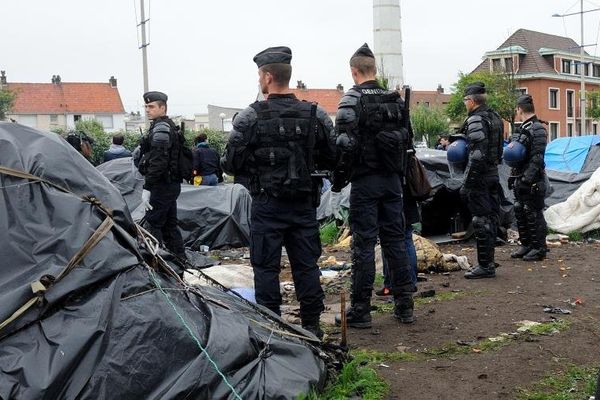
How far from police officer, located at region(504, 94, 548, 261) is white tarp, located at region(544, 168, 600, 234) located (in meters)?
2.46

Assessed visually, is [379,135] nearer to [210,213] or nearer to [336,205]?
[210,213]

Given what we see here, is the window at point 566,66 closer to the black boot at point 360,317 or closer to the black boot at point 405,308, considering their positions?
the black boot at point 405,308

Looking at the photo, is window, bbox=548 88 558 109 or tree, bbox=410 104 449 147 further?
window, bbox=548 88 558 109

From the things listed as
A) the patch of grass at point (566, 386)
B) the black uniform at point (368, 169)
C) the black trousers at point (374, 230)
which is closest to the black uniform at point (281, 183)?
the black uniform at point (368, 169)

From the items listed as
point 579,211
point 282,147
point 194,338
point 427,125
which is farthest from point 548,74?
point 194,338

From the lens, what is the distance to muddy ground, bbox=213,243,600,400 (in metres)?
4.22

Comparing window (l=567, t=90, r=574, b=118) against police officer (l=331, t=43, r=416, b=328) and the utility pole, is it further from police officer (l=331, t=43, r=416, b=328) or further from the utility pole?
police officer (l=331, t=43, r=416, b=328)

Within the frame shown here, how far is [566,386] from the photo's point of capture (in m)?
4.15

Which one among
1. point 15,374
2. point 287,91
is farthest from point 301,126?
point 15,374

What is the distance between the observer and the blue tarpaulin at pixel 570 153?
1375cm

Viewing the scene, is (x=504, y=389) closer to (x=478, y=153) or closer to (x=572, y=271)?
(x=478, y=153)

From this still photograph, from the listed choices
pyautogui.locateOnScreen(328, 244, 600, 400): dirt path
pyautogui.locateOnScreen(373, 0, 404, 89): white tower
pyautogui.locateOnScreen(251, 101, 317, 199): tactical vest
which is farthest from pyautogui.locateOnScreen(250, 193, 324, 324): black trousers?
pyautogui.locateOnScreen(373, 0, 404, 89): white tower

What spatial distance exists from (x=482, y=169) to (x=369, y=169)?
2.41 meters

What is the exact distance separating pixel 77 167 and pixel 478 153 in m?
4.71
